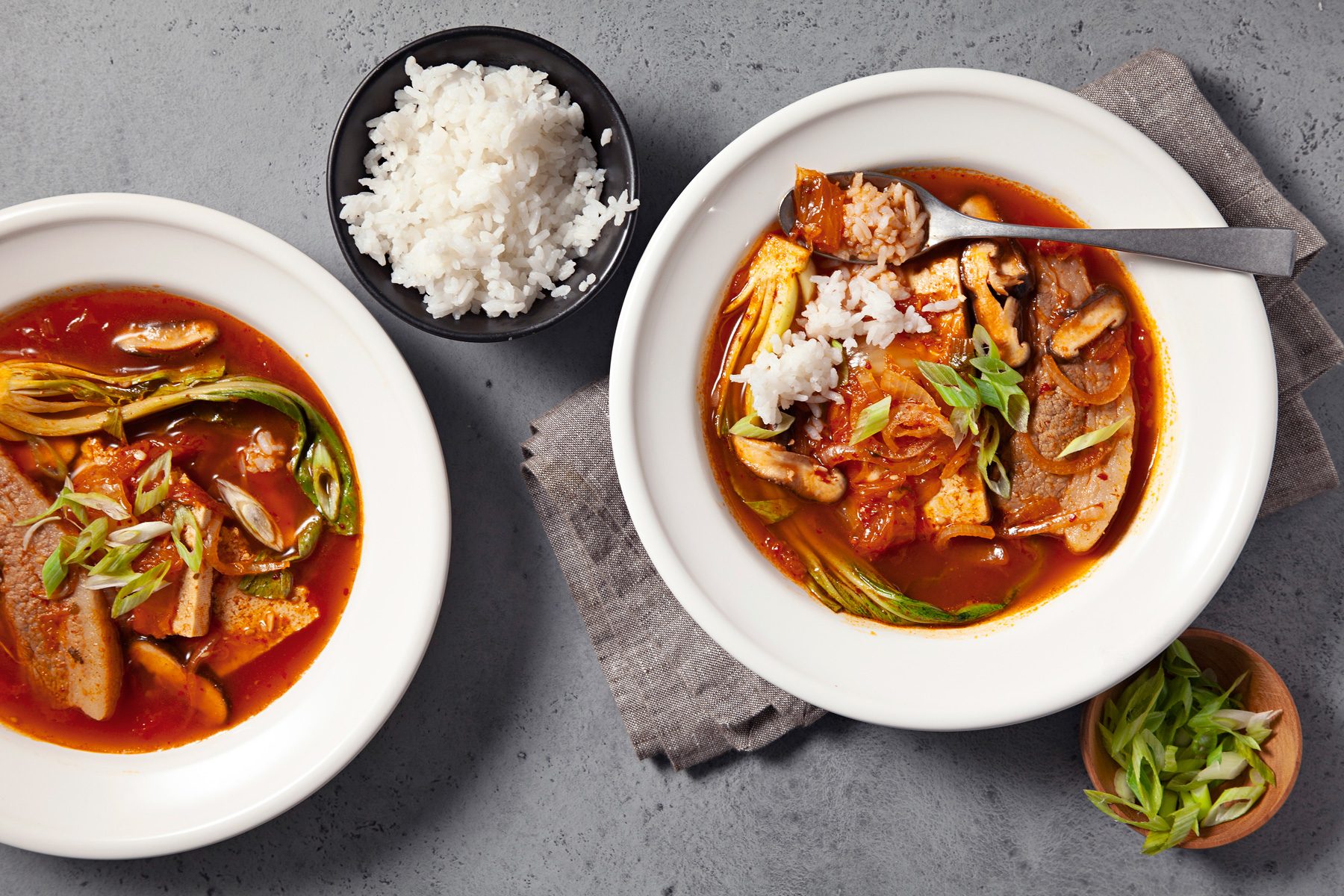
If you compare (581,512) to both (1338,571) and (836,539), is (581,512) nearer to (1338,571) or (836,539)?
(836,539)

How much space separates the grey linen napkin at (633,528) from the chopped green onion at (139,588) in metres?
1.08

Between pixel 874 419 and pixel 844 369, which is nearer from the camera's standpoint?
pixel 874 419

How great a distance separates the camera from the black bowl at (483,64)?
2.35 metres

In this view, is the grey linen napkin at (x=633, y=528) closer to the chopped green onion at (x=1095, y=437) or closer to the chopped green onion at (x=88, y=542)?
the chopped green onion at (x=1095, y=437)

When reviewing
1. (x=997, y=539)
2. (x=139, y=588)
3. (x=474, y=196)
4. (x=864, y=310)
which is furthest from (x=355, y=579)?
(x=997, y=539)

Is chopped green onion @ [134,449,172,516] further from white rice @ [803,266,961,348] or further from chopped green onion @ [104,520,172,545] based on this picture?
white rice @ [803,266,961,348]

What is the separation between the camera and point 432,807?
110 inches

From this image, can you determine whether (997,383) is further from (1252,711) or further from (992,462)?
(1252,711)

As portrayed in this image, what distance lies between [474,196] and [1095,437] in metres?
1.80

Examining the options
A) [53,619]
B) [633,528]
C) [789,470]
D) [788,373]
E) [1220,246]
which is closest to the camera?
[1220,246]

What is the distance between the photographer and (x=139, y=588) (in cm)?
246

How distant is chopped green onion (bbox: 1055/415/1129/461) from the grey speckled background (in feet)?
2.51

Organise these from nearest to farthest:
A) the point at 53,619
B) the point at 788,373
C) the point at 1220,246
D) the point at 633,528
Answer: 1. the point at 1220,246
2. the point at 788,373
3. the point at 53,619
4. the point at 633,528

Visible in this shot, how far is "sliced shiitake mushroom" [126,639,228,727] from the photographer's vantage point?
2.55m
